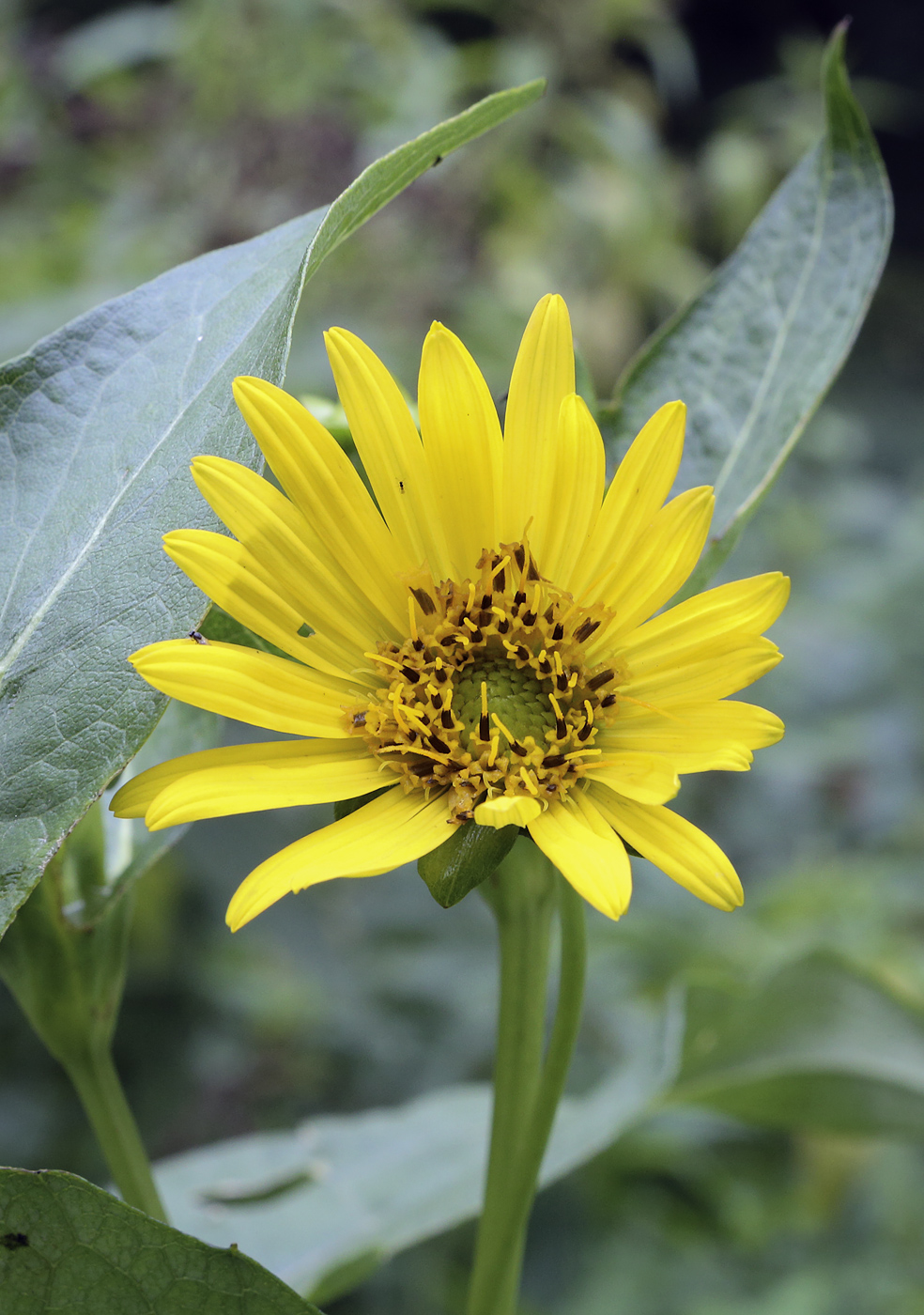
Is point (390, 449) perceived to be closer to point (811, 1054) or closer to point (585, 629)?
point (585, 629)

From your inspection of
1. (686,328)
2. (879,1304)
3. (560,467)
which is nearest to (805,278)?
(686,328)

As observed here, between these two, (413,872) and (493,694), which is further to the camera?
(413,872)

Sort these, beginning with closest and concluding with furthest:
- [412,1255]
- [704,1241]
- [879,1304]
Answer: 1. [879,1304]
2. [412,1255]
3. [704,1241]

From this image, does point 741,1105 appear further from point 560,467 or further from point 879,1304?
point 879,1304

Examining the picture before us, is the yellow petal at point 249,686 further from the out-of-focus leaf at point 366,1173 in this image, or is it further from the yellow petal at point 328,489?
the out-of-focus leaf at point 366,1173

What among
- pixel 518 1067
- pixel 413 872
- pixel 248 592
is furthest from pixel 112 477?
pixel 413 872

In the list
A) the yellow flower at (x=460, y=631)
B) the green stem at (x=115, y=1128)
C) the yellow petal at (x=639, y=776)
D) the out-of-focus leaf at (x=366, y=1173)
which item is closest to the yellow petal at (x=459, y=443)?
the yellow flower at (x=460, y=631)
